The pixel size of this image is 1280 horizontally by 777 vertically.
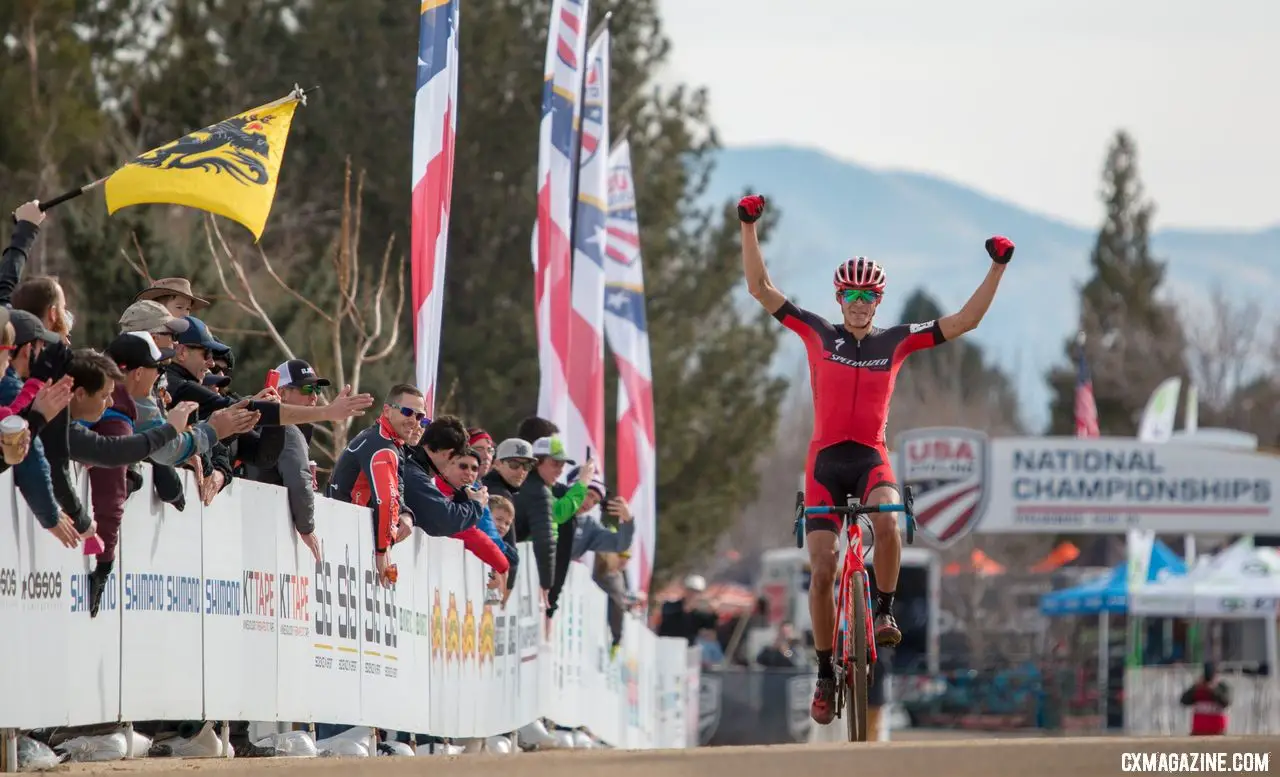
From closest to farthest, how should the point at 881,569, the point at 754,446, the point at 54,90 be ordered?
the point at 881,569, the point at 54,90, the point at 754,446

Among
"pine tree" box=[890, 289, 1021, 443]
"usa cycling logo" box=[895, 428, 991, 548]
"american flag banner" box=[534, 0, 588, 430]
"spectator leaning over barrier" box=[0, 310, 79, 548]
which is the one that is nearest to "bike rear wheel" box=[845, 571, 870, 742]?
"spectator leaning over barrier" box=[0, 310, 79, 548]

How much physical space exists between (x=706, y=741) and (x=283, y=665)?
2102 cm

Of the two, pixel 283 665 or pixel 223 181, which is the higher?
pixel 223 181

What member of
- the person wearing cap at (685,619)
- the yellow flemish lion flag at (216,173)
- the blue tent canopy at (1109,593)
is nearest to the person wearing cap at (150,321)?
the yellow flemish lion flag at (216,173)

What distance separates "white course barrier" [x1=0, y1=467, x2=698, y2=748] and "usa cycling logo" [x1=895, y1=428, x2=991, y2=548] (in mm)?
23650

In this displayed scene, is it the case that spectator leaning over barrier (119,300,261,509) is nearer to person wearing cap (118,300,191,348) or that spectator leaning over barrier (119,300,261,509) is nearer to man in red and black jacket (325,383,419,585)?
person wearing cap (118,300,191,348)

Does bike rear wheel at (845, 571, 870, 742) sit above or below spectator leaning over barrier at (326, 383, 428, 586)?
below

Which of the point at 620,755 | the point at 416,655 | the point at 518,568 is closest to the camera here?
the point at 620,755

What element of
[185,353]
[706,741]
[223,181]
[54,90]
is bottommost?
[706,741]

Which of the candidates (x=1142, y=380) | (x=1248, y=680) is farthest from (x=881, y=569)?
(x=1142, y=380)

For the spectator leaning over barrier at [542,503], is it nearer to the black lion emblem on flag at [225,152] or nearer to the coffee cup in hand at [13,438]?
the black lion emblem on flag at [225,152]

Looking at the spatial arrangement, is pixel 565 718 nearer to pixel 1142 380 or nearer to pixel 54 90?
pixel 54 90

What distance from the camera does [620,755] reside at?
8.98 metres

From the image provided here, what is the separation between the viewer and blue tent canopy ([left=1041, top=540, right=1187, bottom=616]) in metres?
39.9
